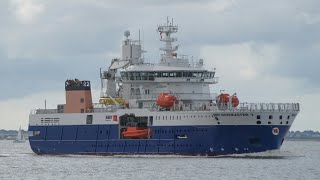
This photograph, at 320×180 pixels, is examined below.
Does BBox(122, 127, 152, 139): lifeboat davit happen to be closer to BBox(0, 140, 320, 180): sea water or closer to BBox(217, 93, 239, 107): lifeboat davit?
BBox(0, 140, 320, 180): sea water

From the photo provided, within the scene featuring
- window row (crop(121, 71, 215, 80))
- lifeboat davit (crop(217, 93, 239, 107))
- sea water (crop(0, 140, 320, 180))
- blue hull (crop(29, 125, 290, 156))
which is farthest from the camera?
window row (crop(121, 71, 215, 80))

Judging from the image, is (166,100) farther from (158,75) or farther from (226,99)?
(226,99)

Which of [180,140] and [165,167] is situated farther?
[180,140]

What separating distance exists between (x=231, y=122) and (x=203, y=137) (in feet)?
8.94

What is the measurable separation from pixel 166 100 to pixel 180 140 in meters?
3.56

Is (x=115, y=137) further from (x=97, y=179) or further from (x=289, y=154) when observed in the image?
(x=97, y=179)

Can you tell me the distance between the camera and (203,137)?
297 feet

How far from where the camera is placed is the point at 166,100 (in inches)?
3642

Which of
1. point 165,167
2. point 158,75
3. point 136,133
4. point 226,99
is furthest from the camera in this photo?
point 158,75

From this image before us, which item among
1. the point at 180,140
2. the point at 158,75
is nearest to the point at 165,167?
the point at 180,140

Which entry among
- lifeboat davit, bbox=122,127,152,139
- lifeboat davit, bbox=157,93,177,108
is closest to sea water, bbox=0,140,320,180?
lifeboat davit, bbox=122,127,152,139

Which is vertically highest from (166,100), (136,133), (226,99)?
(226,99)

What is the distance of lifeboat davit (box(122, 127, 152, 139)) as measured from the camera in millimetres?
94369

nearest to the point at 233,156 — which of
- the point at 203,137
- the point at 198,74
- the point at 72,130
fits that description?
the point at 203,137
